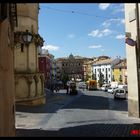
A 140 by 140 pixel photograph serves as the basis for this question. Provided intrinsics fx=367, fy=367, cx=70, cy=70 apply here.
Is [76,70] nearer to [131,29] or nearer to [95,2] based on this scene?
[131,29]

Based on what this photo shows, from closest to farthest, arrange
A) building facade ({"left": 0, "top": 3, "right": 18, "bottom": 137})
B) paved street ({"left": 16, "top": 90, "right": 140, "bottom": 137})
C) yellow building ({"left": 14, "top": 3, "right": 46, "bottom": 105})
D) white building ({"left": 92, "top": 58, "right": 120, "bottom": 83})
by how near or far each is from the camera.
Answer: building facade ({"left": 0, "top": 3, "right": 18, "bottom": 137}), paved street ({"left": 16, "top": 90, "right": 140, "bottom": 137}), yellow building ({"left": 14, "top": 3, "right": 46, "bottom": 105}), white building ({"left": 92, "top": 58, "right": 120, "bottom": 83})

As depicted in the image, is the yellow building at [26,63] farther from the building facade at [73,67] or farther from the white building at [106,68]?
the building facade at [73,67]

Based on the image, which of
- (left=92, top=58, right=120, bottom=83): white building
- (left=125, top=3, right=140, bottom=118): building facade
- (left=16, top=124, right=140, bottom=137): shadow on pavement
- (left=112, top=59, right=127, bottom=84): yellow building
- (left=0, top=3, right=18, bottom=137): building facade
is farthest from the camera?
(left=92, top=58, right=120, bottom=83): white building

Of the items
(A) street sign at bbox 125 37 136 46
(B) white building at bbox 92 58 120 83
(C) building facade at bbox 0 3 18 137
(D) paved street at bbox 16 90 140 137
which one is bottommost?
(D) paved street at bbox 16 90 140 137

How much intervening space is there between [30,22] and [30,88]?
647 cm

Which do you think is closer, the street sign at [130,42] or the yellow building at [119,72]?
the street sign at [130,42]

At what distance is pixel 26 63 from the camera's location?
3575 centimetres

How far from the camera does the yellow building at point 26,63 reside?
34.8 m

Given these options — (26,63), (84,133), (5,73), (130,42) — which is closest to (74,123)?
(84,133)

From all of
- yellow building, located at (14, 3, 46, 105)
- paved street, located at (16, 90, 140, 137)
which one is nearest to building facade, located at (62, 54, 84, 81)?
yellow building, located at (14, 3, 46, 105)

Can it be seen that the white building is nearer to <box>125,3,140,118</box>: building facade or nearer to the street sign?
<box>125,3,140,118</box>: building facade

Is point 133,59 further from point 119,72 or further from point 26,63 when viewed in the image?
point 119,72

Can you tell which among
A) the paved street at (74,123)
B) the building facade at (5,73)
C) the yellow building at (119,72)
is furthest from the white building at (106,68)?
the building facade at (5,73)

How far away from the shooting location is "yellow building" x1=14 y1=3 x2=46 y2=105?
34784 millimetres
